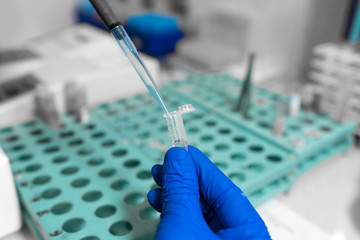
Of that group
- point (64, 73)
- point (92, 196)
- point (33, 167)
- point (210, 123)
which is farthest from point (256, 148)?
point (64, 73)

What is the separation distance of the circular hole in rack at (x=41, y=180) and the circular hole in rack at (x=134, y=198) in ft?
0.57

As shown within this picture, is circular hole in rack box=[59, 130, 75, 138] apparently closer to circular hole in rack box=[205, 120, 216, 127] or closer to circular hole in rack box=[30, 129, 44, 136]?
circular hole in rack box=[30, 129, 44, 136]

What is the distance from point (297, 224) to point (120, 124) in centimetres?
48

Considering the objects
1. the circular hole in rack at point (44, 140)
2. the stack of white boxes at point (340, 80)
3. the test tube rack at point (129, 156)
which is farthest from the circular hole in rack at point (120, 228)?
the stack of white boxes at point (340, 80)

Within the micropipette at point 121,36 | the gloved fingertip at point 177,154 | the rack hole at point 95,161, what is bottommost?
the rack hole at point 95,161

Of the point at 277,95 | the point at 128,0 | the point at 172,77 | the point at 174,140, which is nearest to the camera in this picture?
the point at 174,140

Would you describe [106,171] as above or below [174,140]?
below

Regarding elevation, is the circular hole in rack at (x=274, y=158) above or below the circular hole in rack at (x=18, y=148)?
above

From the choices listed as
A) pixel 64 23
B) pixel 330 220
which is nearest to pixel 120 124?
pixel 330 220

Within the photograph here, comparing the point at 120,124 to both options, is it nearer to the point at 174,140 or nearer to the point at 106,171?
the point at 106,171

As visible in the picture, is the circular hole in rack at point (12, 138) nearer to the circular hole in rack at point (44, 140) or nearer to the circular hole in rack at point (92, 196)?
the circular hole in rack at point (44, 140)

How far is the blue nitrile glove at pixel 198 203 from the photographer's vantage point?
38cm

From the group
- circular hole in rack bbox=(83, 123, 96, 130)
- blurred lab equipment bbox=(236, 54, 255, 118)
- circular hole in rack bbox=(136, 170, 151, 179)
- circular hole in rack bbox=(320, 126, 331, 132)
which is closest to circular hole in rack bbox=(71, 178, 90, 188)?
circular hole in rack bbox=(136, 170, 151, 179)

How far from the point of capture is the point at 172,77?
1.17 metres
